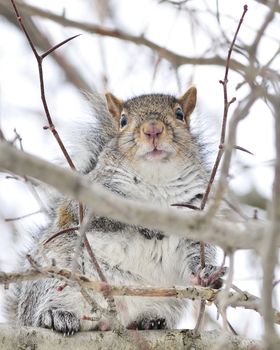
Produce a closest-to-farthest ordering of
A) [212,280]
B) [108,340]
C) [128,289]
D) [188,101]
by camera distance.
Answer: [128,289]
[212,280]
[108,340]
[188,101]

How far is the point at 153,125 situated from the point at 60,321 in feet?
3.08

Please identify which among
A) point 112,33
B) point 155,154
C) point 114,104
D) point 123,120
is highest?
point 112,33

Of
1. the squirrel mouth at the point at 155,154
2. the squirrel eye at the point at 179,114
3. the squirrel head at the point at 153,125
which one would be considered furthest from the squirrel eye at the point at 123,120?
the squirrel mouth at the point at 155,154

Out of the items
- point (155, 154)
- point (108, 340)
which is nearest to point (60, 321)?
point (108, 340)

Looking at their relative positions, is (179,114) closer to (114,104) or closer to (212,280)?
(114,104)

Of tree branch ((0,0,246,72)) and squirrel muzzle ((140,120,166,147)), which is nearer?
squirrel muzzle ((140,120,166,147))

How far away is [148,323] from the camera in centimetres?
313

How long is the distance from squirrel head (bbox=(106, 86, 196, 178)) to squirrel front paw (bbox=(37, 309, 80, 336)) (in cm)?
77

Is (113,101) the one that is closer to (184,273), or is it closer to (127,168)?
(127,168)

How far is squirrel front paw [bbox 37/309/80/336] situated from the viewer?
110 inches

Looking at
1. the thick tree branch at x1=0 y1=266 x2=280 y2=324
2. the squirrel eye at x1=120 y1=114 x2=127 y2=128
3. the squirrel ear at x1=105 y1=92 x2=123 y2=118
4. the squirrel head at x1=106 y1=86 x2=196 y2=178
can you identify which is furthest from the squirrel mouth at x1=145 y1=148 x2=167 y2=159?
the thick tree branch at x1=0 y1=266 x2=280 y2=324

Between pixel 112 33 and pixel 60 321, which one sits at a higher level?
pixel 112 33

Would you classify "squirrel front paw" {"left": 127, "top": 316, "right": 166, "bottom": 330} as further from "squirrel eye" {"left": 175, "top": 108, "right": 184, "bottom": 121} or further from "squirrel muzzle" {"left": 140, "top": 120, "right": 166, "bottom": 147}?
"squirrel eye" {"left": 175, "top": 108, "right": 184, "bottom": 121}

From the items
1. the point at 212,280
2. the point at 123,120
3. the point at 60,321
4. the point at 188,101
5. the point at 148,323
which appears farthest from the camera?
the point at 188,101
